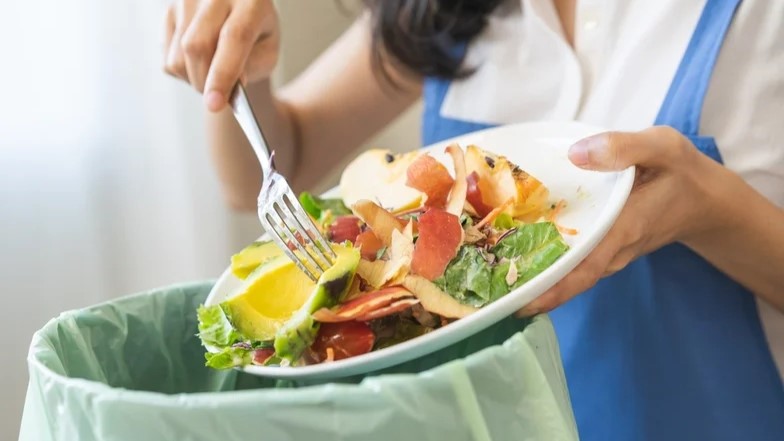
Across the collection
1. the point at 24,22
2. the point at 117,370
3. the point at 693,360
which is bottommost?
the point at 693,360

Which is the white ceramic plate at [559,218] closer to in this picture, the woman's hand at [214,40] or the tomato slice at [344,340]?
the tomato slice at [344,340]

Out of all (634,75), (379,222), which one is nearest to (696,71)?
(634,75)

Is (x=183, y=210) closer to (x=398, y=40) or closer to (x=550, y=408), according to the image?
(x=398, y=40)

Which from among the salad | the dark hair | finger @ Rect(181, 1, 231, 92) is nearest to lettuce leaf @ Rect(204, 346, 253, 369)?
the salad

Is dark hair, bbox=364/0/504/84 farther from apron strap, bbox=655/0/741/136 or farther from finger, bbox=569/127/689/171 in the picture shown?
finger, bbox=569/127/689/171

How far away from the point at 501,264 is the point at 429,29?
16.8 inches

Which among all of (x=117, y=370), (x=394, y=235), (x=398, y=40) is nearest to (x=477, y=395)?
(x=394, y=235)

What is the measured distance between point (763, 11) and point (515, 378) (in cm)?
36

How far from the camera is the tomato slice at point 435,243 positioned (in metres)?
0.39

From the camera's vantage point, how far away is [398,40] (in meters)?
0.78

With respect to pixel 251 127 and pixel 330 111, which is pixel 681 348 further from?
pixel 330 111

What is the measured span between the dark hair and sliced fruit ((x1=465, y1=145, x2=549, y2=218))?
0.95ft

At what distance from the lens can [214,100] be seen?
521 millimetres

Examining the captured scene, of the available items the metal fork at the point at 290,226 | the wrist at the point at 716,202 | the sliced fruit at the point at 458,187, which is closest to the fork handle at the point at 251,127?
the metal fork at the point at 290,226
